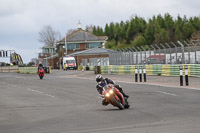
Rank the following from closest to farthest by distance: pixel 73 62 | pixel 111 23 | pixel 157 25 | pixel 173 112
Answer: pixel 173 112 → pixel 73 62 → pixel 157 25 → pixel 111 23

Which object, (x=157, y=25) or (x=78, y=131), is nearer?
(x=78, y=131)

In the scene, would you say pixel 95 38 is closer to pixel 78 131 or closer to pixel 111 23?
pixel 111 23

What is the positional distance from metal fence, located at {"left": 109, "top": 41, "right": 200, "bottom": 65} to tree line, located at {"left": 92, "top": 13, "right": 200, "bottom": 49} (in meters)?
44.3

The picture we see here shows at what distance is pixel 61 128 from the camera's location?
8.90 metres

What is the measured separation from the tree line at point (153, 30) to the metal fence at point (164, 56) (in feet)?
145

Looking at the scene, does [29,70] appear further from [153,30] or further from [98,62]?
[153,30]

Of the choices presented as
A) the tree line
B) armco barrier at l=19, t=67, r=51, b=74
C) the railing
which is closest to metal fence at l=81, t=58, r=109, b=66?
armco barrier at l=19, t=67, r=51, b=74

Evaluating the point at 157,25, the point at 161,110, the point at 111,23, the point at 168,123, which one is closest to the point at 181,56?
the point at 161,110

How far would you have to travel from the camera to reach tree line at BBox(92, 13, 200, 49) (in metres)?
91.7

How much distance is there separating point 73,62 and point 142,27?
125ft

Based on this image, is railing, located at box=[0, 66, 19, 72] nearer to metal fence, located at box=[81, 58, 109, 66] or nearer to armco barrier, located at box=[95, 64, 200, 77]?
metal fence, located at box=[81, 58, 109, 66]

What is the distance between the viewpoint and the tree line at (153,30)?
3610 inches

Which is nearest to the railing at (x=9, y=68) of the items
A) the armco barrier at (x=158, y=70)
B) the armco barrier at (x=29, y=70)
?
the armco barrier at (x=29, y=70)

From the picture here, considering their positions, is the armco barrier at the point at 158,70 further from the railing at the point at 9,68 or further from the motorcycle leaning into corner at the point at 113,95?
the railing at the point at 9,68
